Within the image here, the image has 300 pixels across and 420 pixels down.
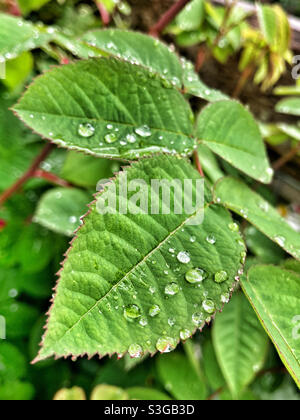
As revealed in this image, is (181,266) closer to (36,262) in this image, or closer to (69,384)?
(36,262)

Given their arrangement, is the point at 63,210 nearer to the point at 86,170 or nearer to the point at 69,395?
the point at 86,170

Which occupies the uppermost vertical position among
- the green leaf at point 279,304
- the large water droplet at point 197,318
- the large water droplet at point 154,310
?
the green leaf at point 279,304

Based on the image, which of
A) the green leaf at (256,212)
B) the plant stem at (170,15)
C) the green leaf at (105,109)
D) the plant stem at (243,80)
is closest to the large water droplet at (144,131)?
the green leaf at (105,109)

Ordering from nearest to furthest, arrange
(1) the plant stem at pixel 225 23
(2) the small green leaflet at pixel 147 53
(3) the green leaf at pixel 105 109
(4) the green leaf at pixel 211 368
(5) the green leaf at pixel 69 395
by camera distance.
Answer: (3) the green leaf at pixel 105 109
(2) the small green leaflet at pixel 147 53
(5) the green leaf at pixel 69 395
(4) the green leaf at pixel 211 368
(1) the plant stem at pixel 225 23

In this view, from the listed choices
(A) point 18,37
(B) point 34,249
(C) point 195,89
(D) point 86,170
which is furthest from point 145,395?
(A) point 18,37

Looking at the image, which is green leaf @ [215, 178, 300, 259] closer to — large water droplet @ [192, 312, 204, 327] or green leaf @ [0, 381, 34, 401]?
large water droplet @ [192, 312, 204, 327]


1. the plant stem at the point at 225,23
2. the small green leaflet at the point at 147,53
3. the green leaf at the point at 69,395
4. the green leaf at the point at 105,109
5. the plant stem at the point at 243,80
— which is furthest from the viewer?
the plant stem at the point at 243,80

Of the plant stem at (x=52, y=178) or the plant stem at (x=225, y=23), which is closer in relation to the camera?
the plant stem at (x=52, y=178)

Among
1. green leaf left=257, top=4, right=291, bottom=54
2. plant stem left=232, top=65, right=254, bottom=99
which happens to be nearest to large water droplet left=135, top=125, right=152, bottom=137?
green leaf left=257, top=4, right=291, bottom=54

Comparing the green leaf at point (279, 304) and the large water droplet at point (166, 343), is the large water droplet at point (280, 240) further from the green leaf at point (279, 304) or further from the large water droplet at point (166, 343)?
the large water droplet at point (166, 343)
